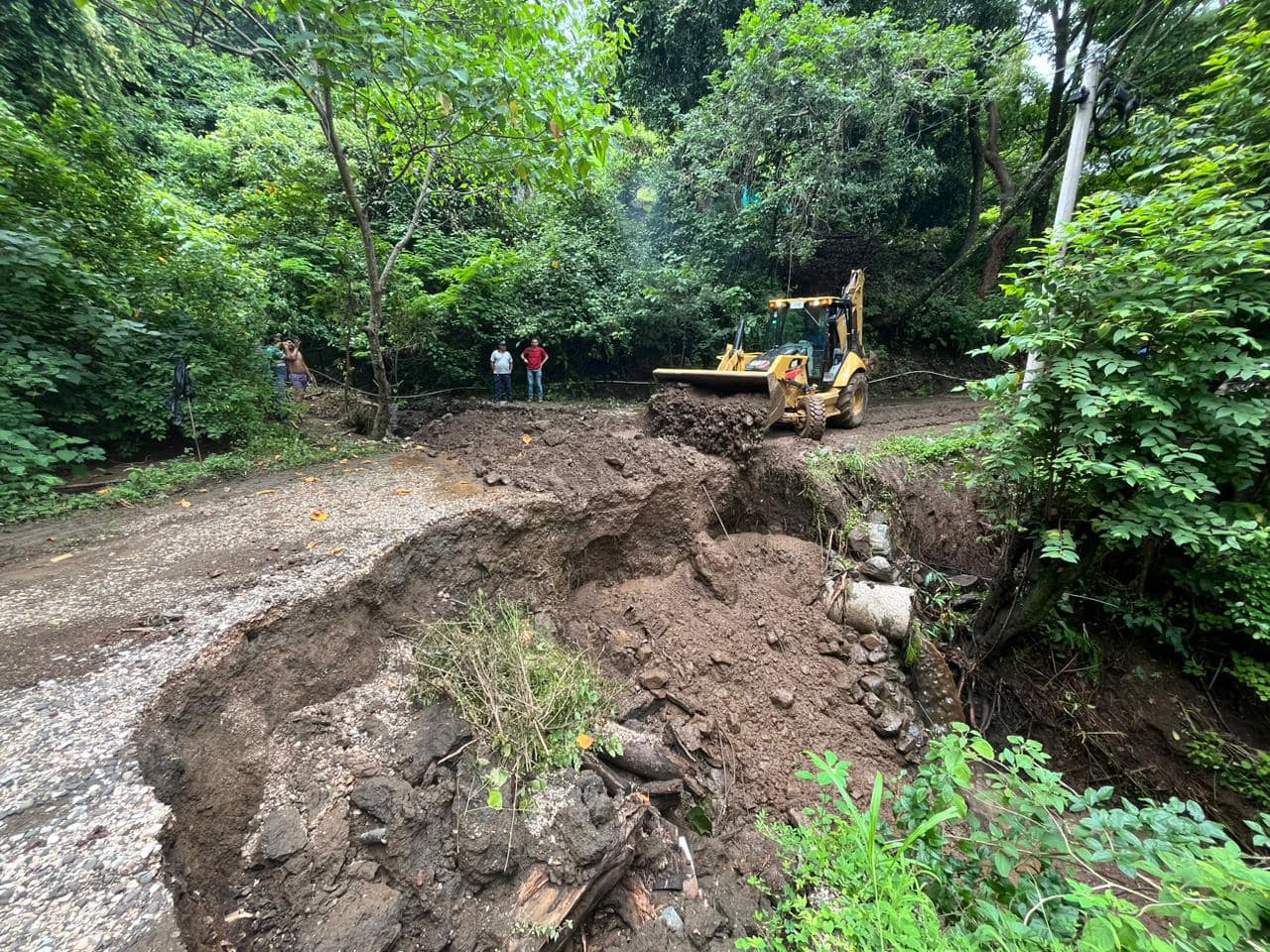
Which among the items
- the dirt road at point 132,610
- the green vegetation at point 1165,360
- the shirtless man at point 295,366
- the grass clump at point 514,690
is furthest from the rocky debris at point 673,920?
the shirtless man at point 295,366

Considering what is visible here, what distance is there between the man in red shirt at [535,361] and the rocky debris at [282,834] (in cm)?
830

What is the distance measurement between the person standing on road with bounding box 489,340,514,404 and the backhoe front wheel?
564 centimetres

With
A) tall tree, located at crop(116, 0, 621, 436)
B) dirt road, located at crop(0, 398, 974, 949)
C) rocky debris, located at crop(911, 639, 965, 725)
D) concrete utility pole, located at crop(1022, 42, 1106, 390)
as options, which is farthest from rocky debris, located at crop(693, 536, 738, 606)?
concrete utility pole, located at crop(1022, 42, 1106, 390)

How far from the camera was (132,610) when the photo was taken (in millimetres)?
2768

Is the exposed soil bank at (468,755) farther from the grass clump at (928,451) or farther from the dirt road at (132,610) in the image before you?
the grass clump at (928,451)

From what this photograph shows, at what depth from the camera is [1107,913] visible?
158cm

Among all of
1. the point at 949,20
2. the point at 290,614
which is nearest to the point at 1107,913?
the point at 290,614

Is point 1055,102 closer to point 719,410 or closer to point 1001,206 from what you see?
point 1001,206

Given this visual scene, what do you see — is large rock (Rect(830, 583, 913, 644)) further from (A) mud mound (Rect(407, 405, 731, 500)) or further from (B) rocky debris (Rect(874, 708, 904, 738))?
(A) mud mound (Rect(407, 405, 731, 500))

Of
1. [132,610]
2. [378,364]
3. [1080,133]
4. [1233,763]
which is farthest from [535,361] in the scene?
[1233,763]

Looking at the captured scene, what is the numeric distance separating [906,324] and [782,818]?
13005mm

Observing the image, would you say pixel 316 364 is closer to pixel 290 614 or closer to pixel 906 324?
pixel 290 614

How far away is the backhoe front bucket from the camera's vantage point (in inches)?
239

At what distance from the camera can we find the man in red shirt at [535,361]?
9953mm
